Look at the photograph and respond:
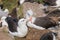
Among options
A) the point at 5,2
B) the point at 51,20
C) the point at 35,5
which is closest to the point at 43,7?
the point at 35,5

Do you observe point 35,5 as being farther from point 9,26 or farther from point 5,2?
point 9,26

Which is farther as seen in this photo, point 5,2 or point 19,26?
point 5,2

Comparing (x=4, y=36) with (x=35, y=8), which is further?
(x=35, y=8)

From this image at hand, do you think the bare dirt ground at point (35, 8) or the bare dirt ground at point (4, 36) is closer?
the bare dirt ground at point (4, 36)

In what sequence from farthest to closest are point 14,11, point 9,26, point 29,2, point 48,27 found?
point 29,2 → point 14,11 → point 9,26 → point 48,27

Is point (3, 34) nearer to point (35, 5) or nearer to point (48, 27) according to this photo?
point (48, 27)

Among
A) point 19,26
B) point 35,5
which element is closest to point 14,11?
point 35,5

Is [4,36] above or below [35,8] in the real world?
below

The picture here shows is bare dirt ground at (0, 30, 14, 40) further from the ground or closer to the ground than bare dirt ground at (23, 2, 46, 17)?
closer to the ground

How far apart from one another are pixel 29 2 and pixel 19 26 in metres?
4.16

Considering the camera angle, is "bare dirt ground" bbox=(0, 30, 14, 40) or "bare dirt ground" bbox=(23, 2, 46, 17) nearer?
"bare dirt ground" bbox=(0, 30, 14, 40)

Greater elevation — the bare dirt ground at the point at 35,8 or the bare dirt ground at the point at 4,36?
the bare dirt ground at the point at 35,8

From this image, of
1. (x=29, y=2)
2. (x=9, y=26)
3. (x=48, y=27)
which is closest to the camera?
(x=48, y=27)

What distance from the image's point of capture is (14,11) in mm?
11859
